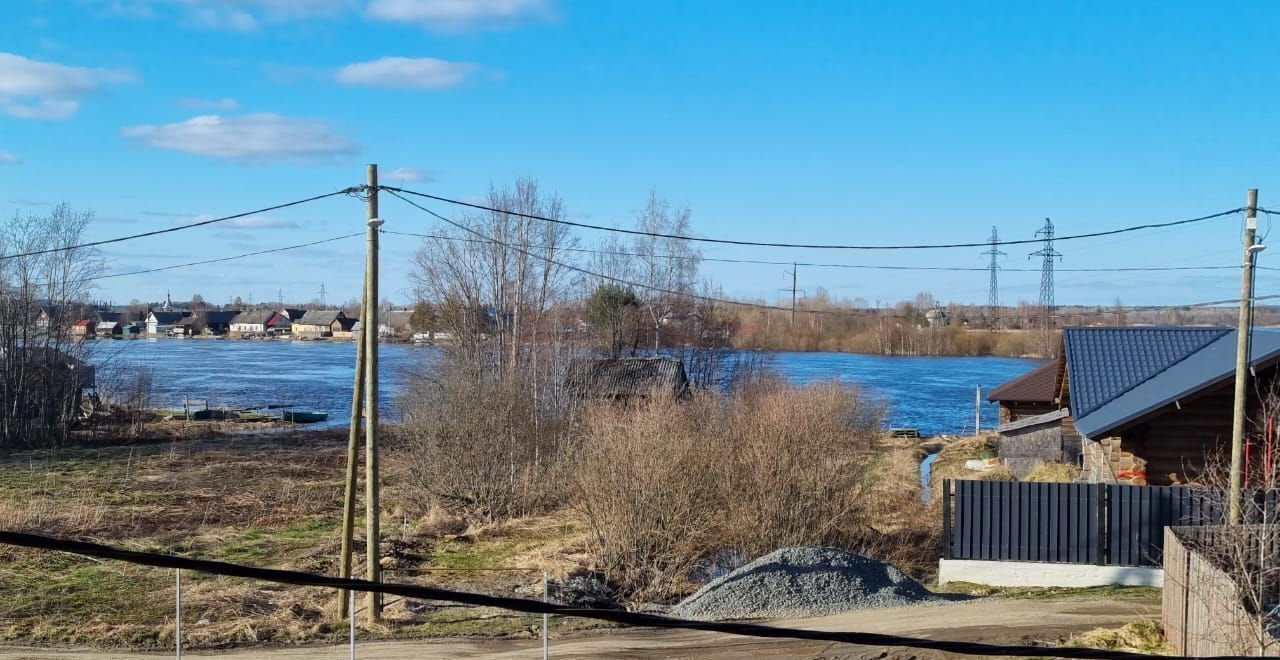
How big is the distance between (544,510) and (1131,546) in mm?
13608

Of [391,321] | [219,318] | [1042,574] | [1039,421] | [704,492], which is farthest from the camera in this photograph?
[219,318]

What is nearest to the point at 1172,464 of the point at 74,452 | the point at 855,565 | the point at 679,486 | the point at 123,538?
the point at 855,565

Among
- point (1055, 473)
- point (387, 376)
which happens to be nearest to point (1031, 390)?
point (1055, 473)

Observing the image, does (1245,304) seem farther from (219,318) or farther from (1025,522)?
(219,318)

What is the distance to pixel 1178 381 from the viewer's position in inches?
760

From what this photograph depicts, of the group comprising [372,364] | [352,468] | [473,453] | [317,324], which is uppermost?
[317,324]

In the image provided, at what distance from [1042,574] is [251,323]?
510 feet

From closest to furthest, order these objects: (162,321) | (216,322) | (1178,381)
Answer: (1178,381) < (216,322) < (162,321)

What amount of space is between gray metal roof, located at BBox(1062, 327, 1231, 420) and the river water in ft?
40.8

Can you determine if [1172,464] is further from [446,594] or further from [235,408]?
[235,408]

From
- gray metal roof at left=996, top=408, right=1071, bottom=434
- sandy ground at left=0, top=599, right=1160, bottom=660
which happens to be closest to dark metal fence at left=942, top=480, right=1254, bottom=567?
sandy ground at left=0, top=599, right=1160, bottom=660

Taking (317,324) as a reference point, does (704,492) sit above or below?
below

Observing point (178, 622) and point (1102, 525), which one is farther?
point (1102, 525)

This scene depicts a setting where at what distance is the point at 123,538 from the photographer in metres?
21.5
